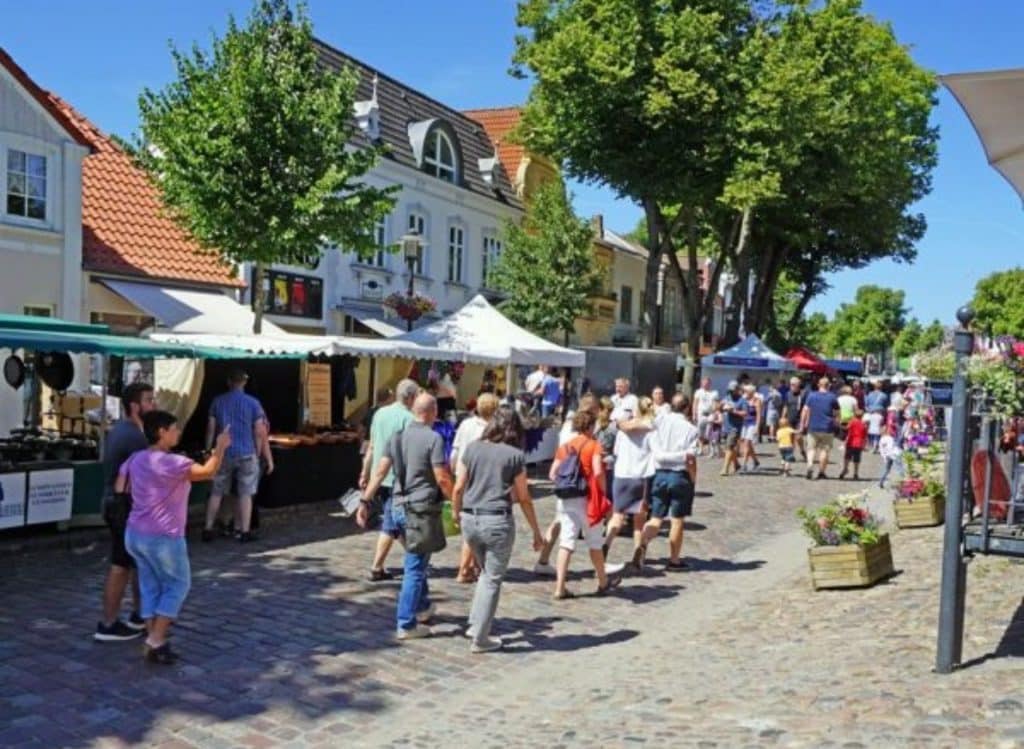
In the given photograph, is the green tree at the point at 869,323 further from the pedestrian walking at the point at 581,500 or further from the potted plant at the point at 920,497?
the pedestrian walking at the point at 581,500

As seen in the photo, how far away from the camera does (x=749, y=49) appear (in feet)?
91.2

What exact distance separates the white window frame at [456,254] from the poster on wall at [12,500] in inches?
856

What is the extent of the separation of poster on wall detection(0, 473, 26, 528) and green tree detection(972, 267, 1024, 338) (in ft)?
222

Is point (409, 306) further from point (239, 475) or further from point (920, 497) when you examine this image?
point (920, 497)

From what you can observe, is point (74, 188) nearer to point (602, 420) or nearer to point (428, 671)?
point (602, 420)

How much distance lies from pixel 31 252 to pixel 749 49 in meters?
19.2

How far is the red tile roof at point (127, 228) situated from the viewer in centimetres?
1897

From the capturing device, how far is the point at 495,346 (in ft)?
57.2

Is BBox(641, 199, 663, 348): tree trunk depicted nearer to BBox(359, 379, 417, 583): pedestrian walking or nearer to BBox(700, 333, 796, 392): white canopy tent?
BBox(700, 333, 796, 392): white canopy tent

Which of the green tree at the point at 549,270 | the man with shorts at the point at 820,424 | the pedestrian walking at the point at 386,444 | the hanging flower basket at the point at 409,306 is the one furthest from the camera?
the green tree at the point at 549,270

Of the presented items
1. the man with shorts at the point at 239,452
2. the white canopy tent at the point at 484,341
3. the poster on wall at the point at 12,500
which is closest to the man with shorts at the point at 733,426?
the white canopy tent at the point at 484,341

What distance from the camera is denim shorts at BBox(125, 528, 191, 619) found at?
6250 millimetres

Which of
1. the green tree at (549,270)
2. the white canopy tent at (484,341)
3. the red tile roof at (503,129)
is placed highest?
the red tile roof at (503,129)

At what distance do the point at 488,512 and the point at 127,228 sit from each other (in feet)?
50.5
